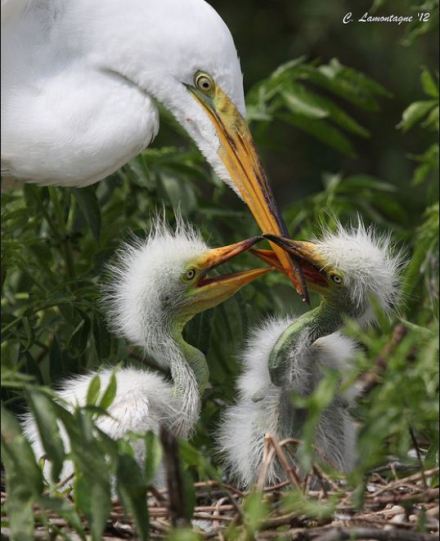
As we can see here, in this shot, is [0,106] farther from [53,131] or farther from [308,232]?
[308,232]

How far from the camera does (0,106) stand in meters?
3.05

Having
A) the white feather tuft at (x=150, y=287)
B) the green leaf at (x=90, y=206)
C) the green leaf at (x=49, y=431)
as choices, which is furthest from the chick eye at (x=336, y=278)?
the green leaf at (x=49, y=431)

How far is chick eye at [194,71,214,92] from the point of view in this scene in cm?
304

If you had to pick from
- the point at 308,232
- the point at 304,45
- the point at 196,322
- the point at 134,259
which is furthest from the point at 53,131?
the point at 304,45

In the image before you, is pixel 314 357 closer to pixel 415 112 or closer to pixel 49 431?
pixel 415 112

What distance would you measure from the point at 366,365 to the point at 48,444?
1.65 ft

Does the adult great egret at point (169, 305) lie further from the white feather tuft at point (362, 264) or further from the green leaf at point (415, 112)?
the green leaf at point (415, 112)

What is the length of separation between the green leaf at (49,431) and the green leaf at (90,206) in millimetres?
1239

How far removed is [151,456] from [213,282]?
0.93 m

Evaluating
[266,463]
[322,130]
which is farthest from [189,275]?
[322,130]

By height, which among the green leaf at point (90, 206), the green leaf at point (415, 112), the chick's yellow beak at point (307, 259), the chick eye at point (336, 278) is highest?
the green leaf at point (415, 112)

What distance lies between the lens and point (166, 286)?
10.3ft

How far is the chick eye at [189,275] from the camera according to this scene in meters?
3.13

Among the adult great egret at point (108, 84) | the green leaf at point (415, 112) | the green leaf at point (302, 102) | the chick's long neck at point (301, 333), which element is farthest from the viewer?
the green leaf at point (302, 102)
